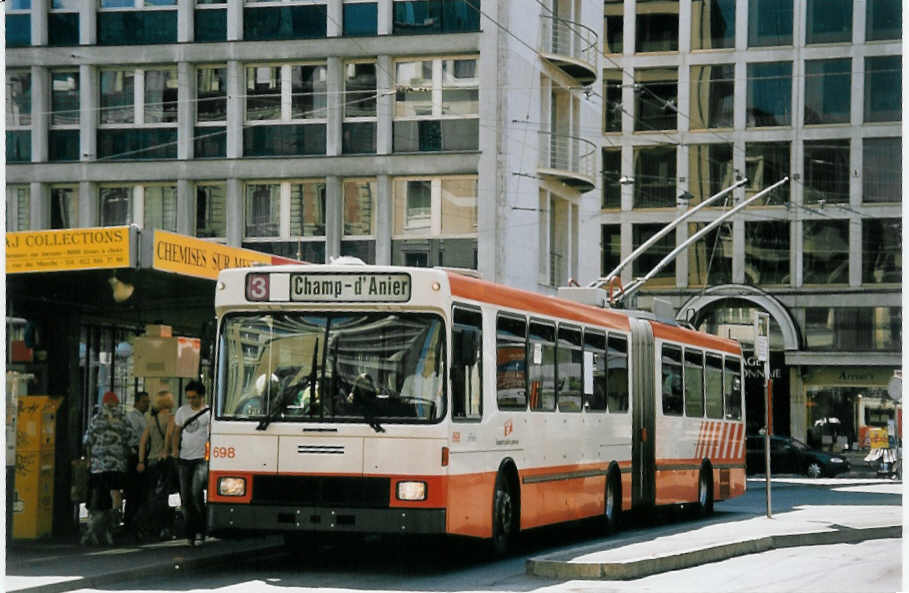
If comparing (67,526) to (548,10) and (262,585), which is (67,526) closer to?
(262,585)

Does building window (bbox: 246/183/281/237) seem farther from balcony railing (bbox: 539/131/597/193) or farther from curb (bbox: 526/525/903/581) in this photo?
curb (bbox: 526/525/903/581)

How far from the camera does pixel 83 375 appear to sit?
23469 mm

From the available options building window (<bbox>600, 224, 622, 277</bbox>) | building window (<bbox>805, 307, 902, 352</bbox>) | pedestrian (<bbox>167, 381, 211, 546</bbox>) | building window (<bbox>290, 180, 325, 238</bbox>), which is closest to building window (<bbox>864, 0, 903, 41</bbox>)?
building window (<bbox>805, 307, 902, 352</bbox>)

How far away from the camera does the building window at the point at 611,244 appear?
59219mm

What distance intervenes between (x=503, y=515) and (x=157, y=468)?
402 centimetres

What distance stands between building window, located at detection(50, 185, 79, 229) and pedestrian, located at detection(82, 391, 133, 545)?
76.4 feet

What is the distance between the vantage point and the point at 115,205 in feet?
134

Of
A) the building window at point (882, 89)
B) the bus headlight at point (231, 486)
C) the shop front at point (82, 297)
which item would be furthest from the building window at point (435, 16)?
the bus headlight at point (231, 486)

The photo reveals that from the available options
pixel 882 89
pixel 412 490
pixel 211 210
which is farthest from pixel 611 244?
pixel 412 490

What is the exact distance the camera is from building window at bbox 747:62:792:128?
55.6 meters

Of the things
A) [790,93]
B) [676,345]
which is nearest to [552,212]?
[790,93]

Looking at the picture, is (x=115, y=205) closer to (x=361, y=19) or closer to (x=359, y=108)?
(x=359, y=108)

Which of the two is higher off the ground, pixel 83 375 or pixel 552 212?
pixel 552 212

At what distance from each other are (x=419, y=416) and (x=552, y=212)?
2852 cm
